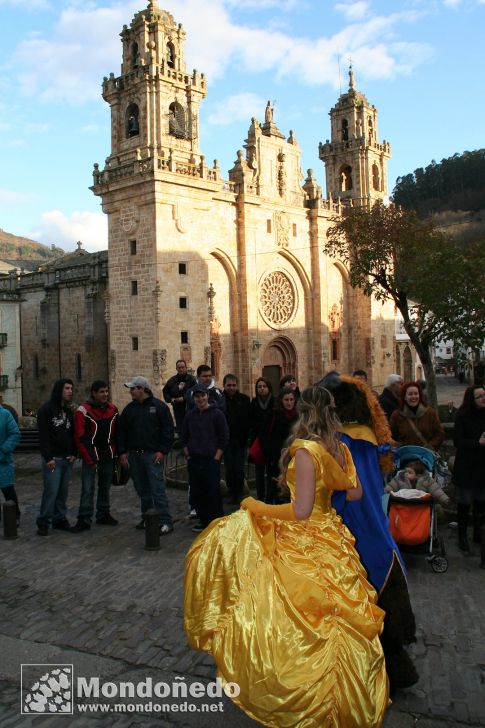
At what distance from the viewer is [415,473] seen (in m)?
7.45

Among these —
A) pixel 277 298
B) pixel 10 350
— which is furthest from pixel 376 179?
pixel 10 350

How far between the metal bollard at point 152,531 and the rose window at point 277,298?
2259cm

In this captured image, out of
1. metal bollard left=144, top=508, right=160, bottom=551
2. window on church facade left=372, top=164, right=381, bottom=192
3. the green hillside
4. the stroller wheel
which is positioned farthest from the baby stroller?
the green hillside

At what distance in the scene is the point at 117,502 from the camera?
413 inches

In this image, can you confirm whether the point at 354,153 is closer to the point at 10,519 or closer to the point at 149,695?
the point at 10,519

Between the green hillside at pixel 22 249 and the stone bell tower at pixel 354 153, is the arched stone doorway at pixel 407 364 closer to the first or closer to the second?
the stone bell tower at pixel 354 153

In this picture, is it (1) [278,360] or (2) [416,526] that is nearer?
(2) [416,526]

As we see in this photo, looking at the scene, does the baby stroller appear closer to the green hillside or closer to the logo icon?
the logo icon

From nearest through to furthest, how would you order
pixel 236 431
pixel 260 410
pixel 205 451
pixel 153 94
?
pixel 205 451 < pixel 260 410 < pixel 236 431 < pixel 153 94

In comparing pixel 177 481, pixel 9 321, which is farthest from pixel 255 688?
pixel 9 321

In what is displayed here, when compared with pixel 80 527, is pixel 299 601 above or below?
above

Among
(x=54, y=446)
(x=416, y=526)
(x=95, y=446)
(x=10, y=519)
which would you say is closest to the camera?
(x=416, y=526)

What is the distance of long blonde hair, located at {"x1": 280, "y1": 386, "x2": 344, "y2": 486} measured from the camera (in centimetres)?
389

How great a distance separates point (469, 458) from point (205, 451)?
10.8ft
